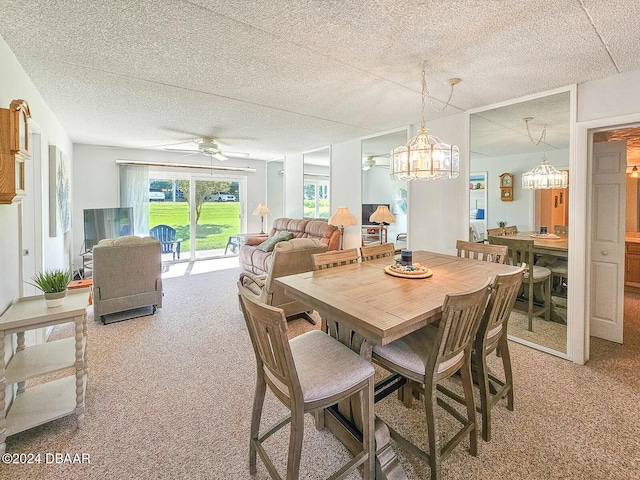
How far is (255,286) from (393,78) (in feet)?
7.94

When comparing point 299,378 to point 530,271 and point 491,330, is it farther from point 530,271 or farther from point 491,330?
point 530,271

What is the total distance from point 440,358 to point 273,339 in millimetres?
801

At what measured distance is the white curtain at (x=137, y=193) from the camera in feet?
18.9

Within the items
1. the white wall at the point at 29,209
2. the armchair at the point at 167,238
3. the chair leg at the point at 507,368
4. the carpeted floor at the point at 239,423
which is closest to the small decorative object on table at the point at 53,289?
the white wall at the point at 29,209

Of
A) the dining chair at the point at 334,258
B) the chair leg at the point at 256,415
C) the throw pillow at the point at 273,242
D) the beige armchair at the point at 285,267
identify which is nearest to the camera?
the chair leg at the point at 256,415

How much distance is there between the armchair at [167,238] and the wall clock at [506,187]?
6183 mm

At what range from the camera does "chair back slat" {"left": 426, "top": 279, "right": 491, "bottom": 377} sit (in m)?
1.33

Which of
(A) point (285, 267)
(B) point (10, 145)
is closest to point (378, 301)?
(A) point (285, 267)

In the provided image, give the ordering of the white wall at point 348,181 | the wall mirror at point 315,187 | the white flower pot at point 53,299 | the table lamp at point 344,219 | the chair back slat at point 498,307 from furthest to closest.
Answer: the wall mirror at point 315,187, the white wall at point 348,181, the table lamp at point 344,219, the white flower pot at point 53,299, the chair back slat at point 498,307

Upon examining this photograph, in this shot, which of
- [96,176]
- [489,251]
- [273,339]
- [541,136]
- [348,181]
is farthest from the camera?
[96,176]

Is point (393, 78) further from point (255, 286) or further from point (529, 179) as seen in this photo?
point (255, 286)

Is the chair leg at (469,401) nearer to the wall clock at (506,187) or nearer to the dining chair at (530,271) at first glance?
the dining chair at (530,271)

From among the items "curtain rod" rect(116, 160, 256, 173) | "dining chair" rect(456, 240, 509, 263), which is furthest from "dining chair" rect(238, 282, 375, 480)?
"curtain rod" rect(116, 160, 256, 173)

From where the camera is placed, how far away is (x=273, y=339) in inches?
47.7
